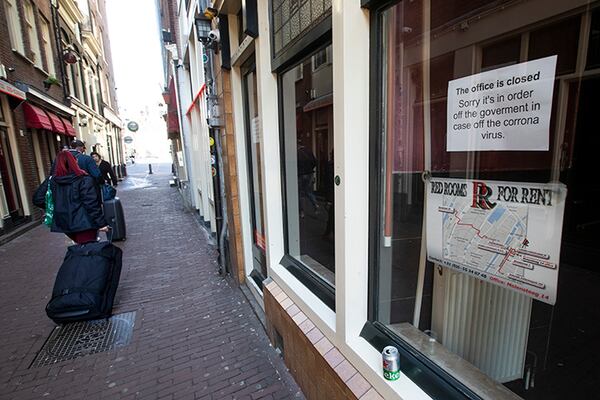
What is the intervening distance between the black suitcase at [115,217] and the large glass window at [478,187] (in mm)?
6430

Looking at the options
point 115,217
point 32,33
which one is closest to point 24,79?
point 32,33

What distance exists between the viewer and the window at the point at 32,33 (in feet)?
31.8

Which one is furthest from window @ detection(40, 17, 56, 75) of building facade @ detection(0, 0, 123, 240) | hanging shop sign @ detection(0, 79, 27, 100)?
hanging shop sign @ detection(0, 79, 27, 100)

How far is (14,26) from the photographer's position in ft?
28.6

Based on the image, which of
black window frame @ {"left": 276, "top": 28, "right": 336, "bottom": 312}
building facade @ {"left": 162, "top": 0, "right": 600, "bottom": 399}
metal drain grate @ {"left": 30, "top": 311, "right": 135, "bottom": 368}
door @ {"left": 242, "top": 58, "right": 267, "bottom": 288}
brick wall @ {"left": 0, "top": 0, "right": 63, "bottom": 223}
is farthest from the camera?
brick wall @ {"left": 0, "top": 0, "right": 63, "bottom": 223}

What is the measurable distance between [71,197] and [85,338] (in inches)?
66.2

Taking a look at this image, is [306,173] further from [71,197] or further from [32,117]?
[32,117]

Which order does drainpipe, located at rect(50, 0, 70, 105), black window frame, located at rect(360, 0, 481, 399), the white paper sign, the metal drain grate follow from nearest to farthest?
the white paper sign < black window frame, located at rect(360, 0, 481, 399) < the metal drain grate < drainpipe, located at rect(50, 0, 70, 105)

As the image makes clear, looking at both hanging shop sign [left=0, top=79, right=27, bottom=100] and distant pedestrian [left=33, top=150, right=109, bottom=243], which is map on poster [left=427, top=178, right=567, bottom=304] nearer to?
distant pedestrian [left=33, top=150, right=109, bottom=243]

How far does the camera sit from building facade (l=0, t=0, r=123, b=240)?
7816 millimetres

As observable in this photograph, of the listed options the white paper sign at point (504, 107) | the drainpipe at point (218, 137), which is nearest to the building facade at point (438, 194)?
the white paper sign at point (504, 107)

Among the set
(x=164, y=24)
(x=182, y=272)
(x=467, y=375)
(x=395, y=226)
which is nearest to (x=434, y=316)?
(x=467, y=375)

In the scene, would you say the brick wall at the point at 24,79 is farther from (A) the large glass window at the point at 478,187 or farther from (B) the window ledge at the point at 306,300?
(A) the large glass window at the point at 478,187

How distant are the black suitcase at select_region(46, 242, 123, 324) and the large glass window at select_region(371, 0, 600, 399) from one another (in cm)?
311
